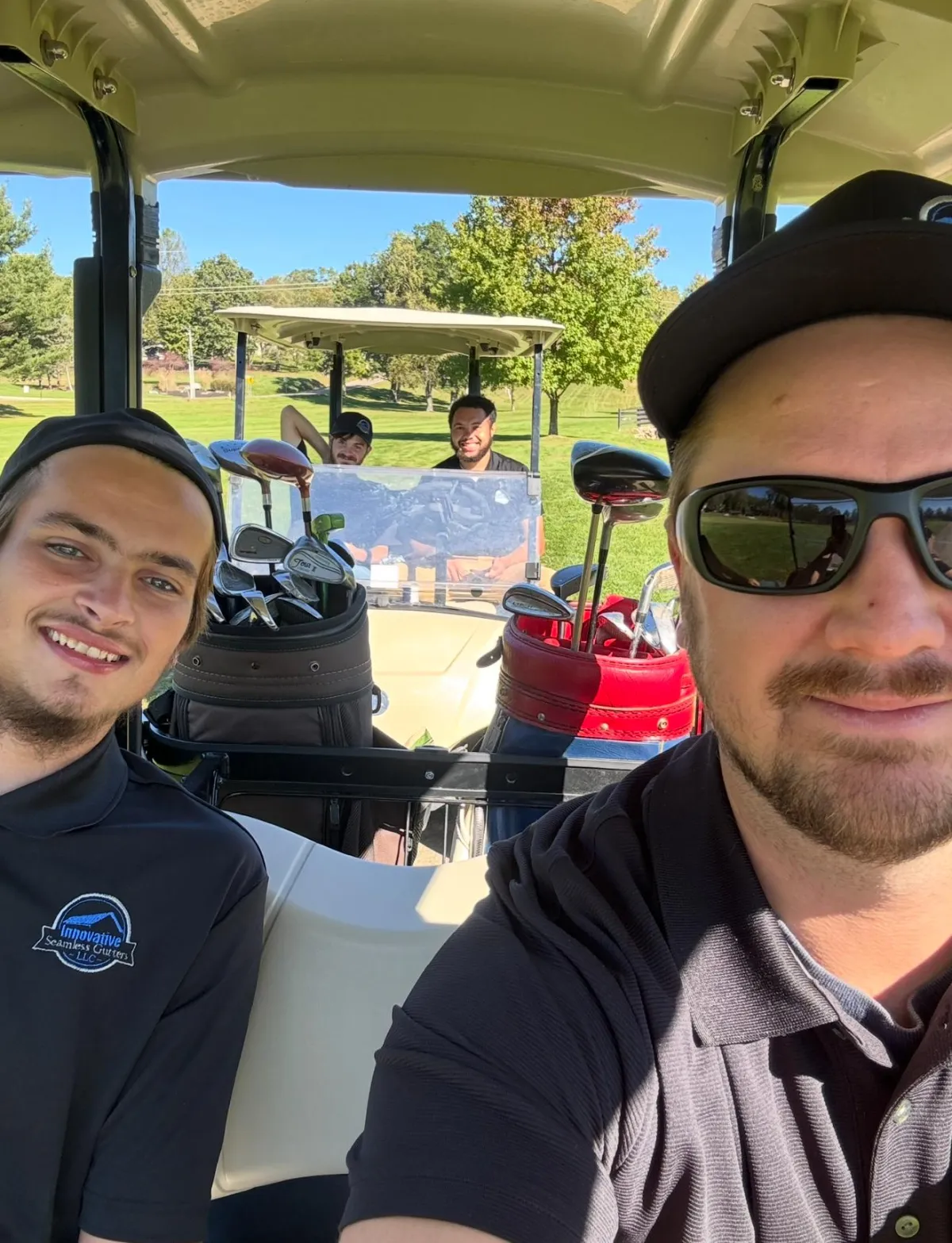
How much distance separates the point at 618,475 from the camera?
6.81 ft

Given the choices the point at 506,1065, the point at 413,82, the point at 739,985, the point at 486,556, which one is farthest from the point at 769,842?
the point at 486,556

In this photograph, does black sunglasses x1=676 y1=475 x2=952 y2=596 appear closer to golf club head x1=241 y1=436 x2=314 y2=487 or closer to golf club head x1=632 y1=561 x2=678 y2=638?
golf club head x1=632 y1=561 x2=678 y2=638

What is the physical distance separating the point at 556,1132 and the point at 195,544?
3.74ft

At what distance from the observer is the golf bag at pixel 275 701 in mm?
2016

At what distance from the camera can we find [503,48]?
152cm

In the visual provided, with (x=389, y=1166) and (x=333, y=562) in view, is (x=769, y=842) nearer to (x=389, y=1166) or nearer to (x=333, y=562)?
(x=389, y=1166)

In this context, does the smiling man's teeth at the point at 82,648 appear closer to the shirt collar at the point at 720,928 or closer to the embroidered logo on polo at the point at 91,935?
the embroidered logo on polo at the point at 91,935

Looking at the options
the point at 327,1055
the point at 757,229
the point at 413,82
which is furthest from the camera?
the point at 757,229

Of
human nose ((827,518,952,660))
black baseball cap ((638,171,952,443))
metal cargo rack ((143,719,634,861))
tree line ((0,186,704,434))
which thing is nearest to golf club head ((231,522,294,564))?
metal cargo rack ((143,719,634,861))

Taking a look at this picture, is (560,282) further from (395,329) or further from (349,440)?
(349,440)

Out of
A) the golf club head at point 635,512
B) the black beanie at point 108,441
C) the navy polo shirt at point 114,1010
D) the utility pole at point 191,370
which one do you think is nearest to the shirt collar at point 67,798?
the navy polo shirt at point 114,1010

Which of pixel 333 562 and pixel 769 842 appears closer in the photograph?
pixel 769 842

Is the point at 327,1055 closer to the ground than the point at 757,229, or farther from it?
closer to the ground

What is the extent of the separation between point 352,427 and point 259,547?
8.70 ft
